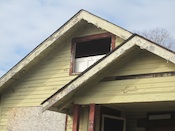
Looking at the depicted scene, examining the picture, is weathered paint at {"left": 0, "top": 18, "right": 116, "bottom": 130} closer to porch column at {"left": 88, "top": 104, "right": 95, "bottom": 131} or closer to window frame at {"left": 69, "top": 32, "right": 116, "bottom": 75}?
window frame at {"left": 69, "top": 32, "right": 116, "bottom": 75}

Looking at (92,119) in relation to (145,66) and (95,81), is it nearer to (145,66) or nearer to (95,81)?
(95,81)

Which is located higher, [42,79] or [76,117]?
[42,79]

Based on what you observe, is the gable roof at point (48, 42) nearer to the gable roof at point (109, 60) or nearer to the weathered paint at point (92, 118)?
the gable roof at point (109, 60)

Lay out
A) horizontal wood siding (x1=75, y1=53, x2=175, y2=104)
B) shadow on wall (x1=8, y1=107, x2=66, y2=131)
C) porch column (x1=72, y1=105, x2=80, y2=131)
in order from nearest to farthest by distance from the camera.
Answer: horizontal wood siding (x1=75, y1=53, x2=175, y2=104)
porch column (x1=72, y1=105, x2=80, y2=131)
shadow on wall (x1=8, y1=107, x2=66, y2=131)

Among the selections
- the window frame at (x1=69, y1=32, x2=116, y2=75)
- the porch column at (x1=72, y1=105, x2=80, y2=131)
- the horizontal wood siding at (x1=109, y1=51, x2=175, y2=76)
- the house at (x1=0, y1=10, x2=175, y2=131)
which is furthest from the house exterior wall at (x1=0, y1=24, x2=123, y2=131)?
the horizontal wood siding at (x1=109, y1=51, x2=175, y2=76)

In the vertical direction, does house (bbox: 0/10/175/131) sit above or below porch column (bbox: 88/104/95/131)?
above

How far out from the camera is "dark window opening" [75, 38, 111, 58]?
41.6 feet

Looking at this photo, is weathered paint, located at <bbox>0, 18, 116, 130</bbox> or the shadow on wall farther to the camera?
weathered paint, located at <bbox>0, 18, 116, 130</bbox>

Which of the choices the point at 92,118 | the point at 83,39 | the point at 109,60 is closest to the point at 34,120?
the point at 83,39

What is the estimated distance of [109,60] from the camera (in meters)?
9.34

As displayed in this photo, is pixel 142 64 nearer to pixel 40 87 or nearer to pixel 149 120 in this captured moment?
pixel 149 120

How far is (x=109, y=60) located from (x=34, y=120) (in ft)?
14.6

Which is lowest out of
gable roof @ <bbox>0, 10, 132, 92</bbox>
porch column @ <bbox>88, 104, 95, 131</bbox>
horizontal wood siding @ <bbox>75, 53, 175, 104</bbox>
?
porch column @ <bbox>88, 104, 95, 131</bbox>

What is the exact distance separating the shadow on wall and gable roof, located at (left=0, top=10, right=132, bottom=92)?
122 cm
